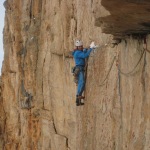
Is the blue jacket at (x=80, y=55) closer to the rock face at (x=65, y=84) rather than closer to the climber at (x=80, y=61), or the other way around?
the climber at (x=80, y=61)

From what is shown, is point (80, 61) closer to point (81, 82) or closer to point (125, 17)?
point (81, 82)

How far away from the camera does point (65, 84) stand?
16.3 meters

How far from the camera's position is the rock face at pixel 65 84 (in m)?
8.59

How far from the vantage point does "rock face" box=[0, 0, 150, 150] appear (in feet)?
28.2

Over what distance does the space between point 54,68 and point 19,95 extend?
497 centimetres

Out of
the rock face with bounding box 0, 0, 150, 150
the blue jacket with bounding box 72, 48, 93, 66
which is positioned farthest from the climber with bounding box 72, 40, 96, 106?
the rock face with bounding box 0, 0, 150, 150

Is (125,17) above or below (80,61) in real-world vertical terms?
above

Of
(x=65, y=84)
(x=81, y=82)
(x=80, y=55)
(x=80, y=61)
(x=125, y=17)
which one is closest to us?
(x=125, y=17)

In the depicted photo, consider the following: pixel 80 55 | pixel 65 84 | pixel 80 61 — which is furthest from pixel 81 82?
pixel 65 84

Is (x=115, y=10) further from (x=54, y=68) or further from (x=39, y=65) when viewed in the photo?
(x=39, y=65)

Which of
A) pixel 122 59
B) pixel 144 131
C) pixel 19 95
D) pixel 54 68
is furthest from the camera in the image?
pixel 19 95

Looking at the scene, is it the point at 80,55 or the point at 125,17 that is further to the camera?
the point at 80,55

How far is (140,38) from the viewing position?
8266 mm

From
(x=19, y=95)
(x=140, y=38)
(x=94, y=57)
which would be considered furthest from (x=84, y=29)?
(x=19, y=95)
